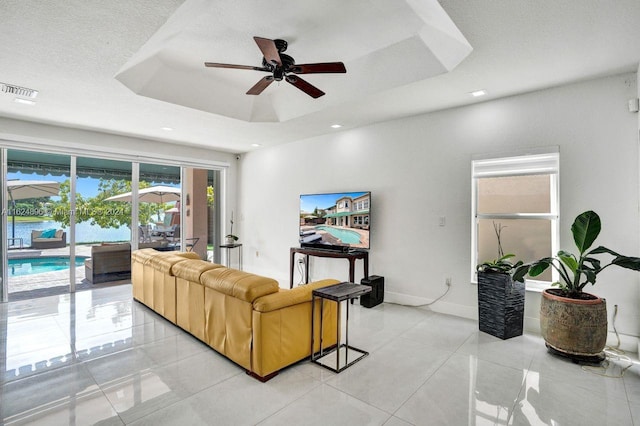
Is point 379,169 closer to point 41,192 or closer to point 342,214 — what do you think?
point 342,214

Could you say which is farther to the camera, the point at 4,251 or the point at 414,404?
the point at 4,251

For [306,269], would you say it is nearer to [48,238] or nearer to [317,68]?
[317,68]

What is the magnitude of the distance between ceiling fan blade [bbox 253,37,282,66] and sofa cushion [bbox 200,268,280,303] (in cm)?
168

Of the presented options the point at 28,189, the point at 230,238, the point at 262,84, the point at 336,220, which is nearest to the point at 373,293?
the point at 336,220

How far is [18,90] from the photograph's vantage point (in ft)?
11.1

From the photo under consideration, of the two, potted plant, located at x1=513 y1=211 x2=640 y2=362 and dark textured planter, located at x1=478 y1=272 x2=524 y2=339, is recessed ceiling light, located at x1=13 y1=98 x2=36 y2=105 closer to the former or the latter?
dark textured planter, located at x1=478 y1=272 x2=524 y2=339

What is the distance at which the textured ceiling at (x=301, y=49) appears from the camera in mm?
2152

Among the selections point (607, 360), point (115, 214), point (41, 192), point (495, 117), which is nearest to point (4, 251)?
point (41, 192)

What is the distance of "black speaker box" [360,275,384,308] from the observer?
13.9 feet

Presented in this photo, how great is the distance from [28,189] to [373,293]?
5.33 m

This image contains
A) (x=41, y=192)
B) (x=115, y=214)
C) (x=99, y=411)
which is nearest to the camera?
(x=99, y=411)

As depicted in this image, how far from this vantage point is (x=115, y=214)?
554 centimetres

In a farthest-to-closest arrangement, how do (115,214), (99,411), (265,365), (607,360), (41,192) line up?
(115,214) < (41,192) < (607,360) < (265,365) < (99,411)

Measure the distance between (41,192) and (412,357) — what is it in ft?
18.8
